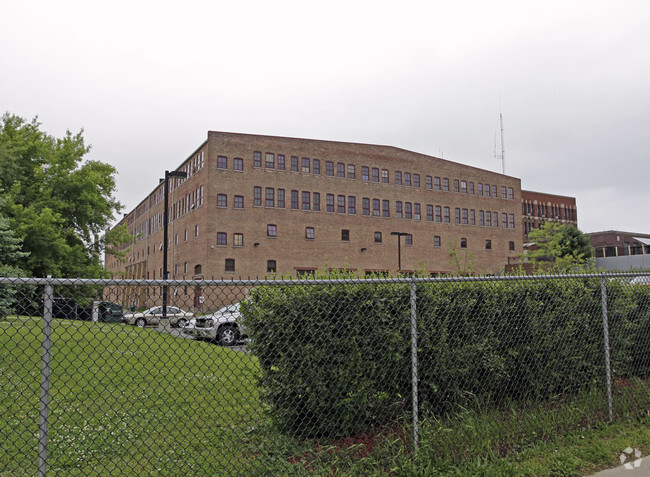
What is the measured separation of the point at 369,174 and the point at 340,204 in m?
5.08

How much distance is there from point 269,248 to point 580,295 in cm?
4436

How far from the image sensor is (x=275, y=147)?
51.2 metres

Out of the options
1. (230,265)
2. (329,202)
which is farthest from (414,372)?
(329,202)

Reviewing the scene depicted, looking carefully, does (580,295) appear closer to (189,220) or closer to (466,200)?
(189,220)

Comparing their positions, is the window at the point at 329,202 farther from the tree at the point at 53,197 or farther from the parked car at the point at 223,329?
the parked car at the point at 223,329

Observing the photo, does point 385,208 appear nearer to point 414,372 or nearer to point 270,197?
point 270,197

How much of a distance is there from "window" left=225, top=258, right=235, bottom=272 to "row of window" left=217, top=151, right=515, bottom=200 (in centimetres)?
881

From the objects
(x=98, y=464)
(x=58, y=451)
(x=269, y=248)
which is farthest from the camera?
(x=269, y=248)

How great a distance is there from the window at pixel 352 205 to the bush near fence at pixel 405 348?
48158 millimetres

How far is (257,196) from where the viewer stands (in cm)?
5000

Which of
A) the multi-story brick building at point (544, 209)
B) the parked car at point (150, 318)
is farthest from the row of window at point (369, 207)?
the parked car at point (150, 318)

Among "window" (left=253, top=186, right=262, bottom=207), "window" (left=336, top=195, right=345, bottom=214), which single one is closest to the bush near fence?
"window" (left=253, top=186, right=262, bottom=207)

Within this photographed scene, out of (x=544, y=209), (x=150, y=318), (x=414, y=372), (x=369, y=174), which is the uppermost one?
(x=544, y=209)

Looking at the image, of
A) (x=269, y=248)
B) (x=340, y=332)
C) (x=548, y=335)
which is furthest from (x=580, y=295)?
(x=269, y=248)
